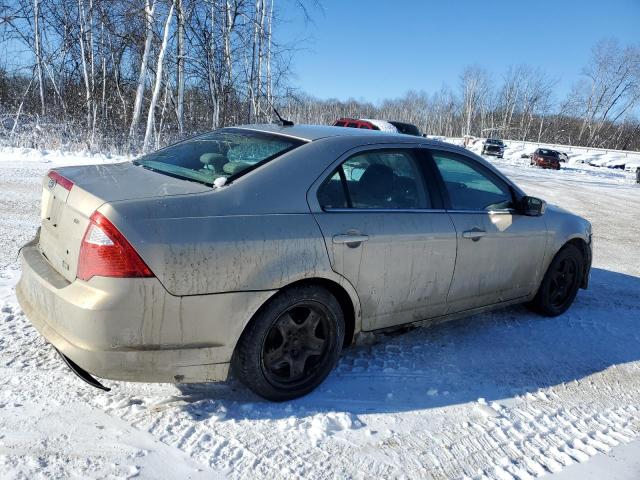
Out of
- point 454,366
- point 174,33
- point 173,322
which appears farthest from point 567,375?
point 174,33

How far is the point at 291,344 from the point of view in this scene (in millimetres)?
2898

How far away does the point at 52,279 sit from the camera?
259 cm

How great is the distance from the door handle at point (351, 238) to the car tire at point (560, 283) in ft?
7.64

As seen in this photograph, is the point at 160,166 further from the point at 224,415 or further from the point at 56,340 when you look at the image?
the point at 224,415

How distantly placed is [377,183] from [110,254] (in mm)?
1765

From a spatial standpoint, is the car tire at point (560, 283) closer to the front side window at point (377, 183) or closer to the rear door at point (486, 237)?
the rear door at point (486, 237)

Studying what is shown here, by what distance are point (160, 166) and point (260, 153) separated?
2.23 ft

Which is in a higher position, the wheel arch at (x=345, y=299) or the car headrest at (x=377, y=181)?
the car headrest at (x=377, y=181)

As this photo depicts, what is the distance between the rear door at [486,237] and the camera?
365 cm

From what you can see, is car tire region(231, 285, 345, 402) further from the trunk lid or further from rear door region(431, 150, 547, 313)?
rear door region(431, 150, 547, 313)

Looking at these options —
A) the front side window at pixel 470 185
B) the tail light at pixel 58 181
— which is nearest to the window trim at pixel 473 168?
the front side window at pixel 470 185

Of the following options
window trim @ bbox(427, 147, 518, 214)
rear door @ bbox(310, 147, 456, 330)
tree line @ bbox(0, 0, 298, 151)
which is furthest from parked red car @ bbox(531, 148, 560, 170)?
rear door @ bbox(310, 147, 456, 330)

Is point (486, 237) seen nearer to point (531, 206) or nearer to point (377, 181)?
point (531, 206)

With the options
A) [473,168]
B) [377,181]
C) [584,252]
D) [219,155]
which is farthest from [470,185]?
[219,155]
